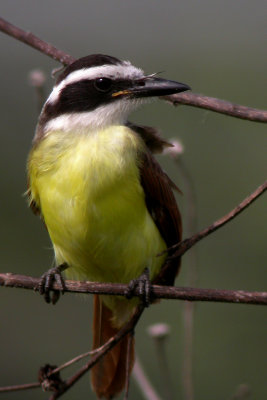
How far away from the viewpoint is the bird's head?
421 centimetres

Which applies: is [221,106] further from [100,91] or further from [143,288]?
[143,288]

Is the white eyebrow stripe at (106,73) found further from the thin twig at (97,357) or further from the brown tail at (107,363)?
the brown tail at (107,363)

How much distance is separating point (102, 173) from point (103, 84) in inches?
16.7

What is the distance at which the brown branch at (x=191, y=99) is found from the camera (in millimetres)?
3549

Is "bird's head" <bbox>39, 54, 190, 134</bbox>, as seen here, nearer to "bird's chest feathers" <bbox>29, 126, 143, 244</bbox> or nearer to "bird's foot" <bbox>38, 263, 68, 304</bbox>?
"bird's chest feathers" <bbox>29, 126, 143, 244</bbox>

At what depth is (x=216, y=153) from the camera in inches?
285

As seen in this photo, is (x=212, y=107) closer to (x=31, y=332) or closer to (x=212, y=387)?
(x=212, y=387)

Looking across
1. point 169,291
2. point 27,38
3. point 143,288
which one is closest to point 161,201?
point 143,288

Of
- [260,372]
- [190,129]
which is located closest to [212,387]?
[260,372]

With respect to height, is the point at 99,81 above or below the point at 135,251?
above

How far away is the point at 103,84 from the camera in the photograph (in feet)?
13.9

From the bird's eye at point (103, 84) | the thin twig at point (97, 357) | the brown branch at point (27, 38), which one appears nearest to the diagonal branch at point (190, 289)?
the thin twig at point (97, 357)

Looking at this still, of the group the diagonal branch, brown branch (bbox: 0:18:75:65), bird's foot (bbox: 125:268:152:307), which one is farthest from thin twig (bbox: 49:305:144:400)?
brown branch (bbox: 0:18:75:65)

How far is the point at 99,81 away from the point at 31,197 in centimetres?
69
